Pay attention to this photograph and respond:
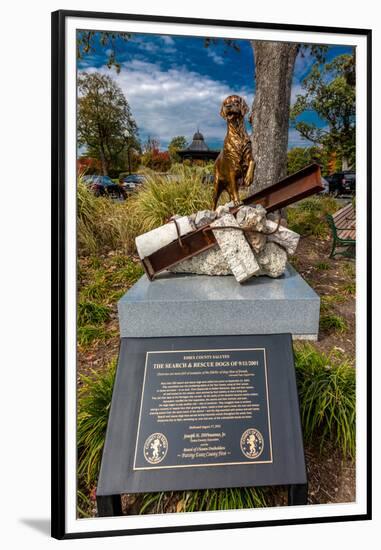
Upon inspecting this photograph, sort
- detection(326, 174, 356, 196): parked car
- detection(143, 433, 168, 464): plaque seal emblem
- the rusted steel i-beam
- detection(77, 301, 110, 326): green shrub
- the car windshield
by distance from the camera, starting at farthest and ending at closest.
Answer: the car windshield → detection(326, 174, 356, 196): parked car → detection(77, 301, 110, 326): green shrub → the rusted steel i-beam → detection(143, 433, 168, 464): plaque seal emblem

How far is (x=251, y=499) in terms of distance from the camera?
2.24 m

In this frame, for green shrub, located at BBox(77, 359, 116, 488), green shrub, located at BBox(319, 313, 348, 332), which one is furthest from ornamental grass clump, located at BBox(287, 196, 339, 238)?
green shrub, located at BBox(77, 359, 116, 488)

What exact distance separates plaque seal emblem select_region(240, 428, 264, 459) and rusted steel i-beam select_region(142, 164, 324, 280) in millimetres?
1206

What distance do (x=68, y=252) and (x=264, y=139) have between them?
2.01m

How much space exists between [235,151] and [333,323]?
1423 mm

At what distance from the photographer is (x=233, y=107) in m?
2.77

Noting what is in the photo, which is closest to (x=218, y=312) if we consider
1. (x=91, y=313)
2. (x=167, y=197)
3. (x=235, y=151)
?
(x=91, y=313)

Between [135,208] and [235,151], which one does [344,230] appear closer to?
[235,151]

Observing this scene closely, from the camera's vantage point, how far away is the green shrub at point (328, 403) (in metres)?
2.48

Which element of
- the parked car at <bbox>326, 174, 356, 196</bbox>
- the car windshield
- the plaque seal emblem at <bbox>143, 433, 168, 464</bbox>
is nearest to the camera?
the plaque seal emblem at <bbox>143, 433, 168, 464</bbox>

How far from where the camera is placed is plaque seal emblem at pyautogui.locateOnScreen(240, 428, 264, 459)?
216cm

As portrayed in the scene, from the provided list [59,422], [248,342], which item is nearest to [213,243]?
[248,342]

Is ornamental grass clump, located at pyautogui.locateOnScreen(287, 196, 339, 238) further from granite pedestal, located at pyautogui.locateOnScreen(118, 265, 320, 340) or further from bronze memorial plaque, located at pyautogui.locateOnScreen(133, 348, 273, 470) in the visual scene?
bronze memorial plaque, located at pyautogui.locateOnScreen(133, 348, 273, 470)
